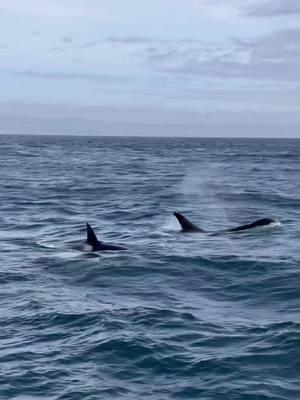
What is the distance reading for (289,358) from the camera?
660 inches

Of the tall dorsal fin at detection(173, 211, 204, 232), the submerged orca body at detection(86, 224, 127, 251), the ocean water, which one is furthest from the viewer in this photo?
the tall dorsal fin at detection(173, 211, 204, 232)

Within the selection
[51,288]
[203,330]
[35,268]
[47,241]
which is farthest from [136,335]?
[47,241]

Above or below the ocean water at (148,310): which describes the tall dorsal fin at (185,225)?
above

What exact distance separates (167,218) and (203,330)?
77.8 ft

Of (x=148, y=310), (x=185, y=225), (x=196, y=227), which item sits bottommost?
(x=148, y=310)

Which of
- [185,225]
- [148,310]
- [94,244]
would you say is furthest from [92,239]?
[148,310]

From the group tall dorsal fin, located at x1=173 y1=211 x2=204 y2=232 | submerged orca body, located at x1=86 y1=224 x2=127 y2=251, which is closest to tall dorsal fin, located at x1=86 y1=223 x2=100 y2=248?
submerged orca body, located at x1=86 y1=224 x2=127 y2=251

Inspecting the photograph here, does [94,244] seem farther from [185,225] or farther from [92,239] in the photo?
[185,225]

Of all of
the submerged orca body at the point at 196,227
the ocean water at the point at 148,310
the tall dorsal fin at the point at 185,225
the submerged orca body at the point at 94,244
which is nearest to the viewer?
the ocean water at the point at 148,310

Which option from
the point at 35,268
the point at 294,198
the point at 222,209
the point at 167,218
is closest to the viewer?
the point at 35,268

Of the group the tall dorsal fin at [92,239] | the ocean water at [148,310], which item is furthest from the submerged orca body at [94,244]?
the ocean water at [148,310]

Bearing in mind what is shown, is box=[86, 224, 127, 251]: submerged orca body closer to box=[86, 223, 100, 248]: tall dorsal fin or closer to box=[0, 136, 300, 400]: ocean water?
box=[86, 223, 100, 248]: tall dorsal fin

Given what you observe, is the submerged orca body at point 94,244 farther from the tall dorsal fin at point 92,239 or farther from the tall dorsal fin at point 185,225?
the tall dorsal fin at point 185,225

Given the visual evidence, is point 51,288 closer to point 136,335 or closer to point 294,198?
point 136,335
